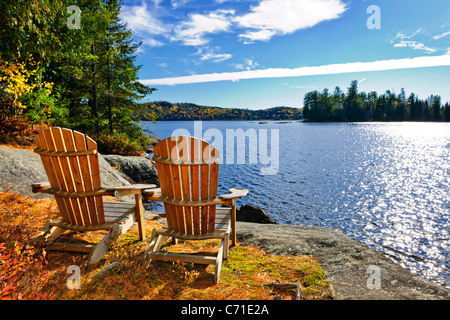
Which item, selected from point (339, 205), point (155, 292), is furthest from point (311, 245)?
point (339, 205)

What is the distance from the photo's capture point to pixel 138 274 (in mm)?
2836

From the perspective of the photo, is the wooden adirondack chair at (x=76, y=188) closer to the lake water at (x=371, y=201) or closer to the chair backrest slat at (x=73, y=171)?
the chair backrest slat at (x=73, y=171)

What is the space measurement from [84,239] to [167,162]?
2208mm

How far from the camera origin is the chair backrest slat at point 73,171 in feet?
10.5

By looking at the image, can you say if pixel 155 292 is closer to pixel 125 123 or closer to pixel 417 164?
pixel 125 123

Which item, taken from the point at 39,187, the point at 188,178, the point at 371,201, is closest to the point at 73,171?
the point at 39,187

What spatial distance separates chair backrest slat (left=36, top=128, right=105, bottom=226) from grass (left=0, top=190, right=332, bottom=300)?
0.60 meters

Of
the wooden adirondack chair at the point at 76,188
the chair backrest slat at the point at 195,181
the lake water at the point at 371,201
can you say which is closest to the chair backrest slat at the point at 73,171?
the wooden adirondack chair at the point at 76,188

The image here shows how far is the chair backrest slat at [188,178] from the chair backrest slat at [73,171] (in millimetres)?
998

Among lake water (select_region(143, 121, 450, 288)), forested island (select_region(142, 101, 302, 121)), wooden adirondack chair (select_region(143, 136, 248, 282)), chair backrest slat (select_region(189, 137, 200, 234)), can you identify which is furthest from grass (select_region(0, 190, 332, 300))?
forested island (select_region(142, 101, 302, 121))

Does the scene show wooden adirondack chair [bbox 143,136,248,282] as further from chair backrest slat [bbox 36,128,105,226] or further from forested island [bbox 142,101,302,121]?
forested island [bbox 142,101,302,121]

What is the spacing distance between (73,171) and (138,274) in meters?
1.70

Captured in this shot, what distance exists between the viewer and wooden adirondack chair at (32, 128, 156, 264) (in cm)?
320

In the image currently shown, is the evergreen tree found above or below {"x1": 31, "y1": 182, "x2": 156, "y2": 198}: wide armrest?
above
